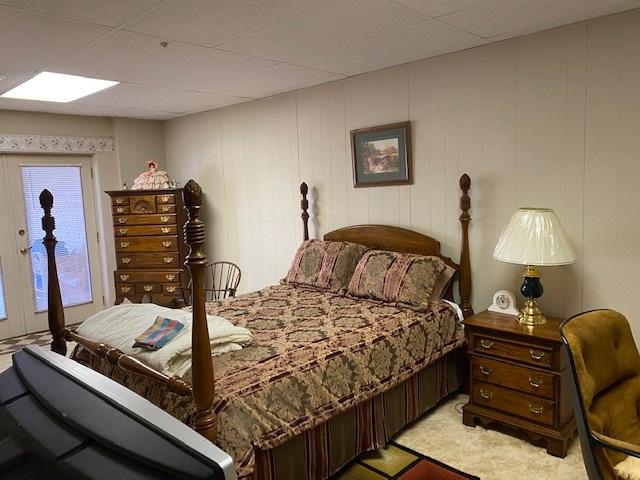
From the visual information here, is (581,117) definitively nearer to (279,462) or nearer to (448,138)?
(448,138)

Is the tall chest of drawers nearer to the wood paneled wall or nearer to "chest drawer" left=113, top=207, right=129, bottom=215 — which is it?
"chest drawer" left=113, top=207, right=129, bottom=215

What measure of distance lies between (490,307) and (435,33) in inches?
68.4

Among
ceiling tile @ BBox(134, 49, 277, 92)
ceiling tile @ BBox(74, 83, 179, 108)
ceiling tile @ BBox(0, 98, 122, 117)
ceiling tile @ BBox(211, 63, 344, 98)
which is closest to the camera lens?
ceiling tile @ BBox(134, 49, 277, 92)

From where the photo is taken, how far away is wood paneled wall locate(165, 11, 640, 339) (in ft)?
8.70

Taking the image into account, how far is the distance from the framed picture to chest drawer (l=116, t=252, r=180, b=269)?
2.12 metres

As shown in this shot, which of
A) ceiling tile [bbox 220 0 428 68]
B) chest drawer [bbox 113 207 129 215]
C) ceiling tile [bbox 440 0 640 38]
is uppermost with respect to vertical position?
ceiling tile [bbox 220 0 428 68]

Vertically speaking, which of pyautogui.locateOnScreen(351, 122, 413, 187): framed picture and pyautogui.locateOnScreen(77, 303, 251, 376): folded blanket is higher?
pyautogui.locateOnScreen(351, 122, 413, 187): framed picture

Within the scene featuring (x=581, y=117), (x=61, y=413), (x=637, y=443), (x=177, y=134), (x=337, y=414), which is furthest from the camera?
(x=177, y=134)

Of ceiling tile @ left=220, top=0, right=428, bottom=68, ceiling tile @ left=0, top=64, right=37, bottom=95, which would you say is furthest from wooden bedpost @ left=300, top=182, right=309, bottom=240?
ceiling tile @ left=0, top=64, right=37, bottom=95

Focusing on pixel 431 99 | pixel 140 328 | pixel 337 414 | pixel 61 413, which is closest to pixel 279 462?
pixel 337 414

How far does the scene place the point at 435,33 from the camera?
2762 millimetres

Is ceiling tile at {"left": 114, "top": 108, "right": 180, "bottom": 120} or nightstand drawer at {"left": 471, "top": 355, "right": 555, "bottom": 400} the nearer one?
nightstand drawer at {"left": 471, "top": 355, "right": 555, "bottom": 400}

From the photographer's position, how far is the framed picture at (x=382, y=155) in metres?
3.53

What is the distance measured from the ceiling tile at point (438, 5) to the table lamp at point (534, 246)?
44.8 inches
